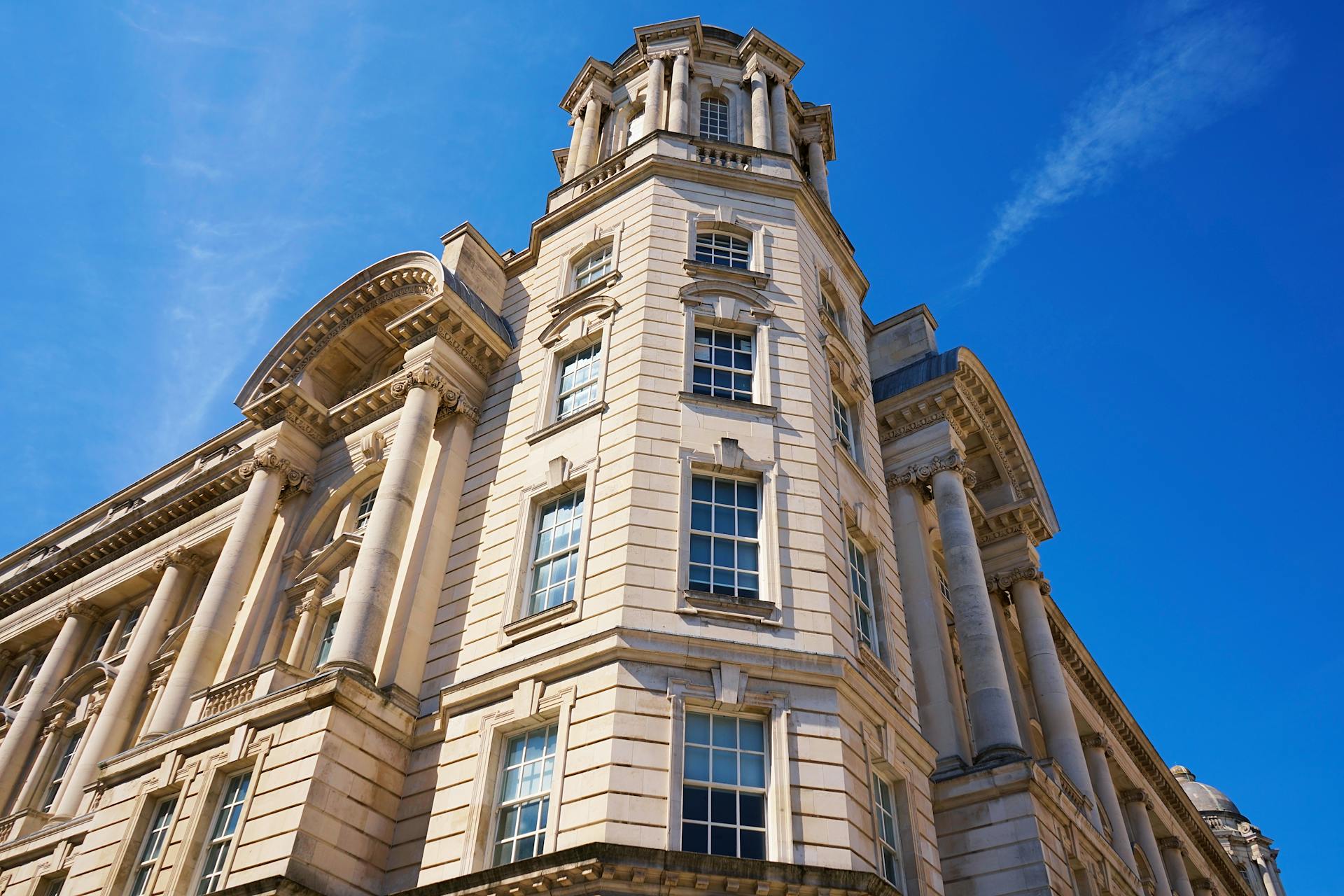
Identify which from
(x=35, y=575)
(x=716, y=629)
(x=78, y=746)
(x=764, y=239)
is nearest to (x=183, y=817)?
(x=716, y=629)

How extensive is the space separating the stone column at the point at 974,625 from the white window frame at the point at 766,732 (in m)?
7.30

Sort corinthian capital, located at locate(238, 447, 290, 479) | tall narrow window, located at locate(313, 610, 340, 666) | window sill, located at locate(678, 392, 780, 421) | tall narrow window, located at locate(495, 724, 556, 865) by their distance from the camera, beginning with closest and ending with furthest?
tall narrow window, located at locate(495, 724, 556, 865)
window sill, located at locate(678, 392, 780, 421)
tall narrow window, located at locate(313, 610, 340, 666)
corinthian capital, located at locate(238, 447, 290, 479)

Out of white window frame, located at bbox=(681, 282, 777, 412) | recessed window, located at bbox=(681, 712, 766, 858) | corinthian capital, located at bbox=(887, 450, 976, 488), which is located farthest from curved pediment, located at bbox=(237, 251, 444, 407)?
recessed window, located at bbox=(681, 712, 766, 858)

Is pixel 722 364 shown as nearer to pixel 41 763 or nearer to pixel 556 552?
pixel 556 552

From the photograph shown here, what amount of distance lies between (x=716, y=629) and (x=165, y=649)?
19948mm

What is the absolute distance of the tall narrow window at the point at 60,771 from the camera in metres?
31.0

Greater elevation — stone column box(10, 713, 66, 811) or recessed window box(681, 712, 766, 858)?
stone column box(10, 713, 66, 811)

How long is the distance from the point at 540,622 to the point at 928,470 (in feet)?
42.7

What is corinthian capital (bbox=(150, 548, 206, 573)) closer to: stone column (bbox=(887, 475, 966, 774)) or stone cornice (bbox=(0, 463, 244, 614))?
stone cornice (bbox=(0, 463, 244, 614))

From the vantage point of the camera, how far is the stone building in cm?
1800

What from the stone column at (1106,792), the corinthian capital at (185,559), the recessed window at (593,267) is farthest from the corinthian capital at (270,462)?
the stone column at (1106,792)

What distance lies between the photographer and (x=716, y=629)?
1930 centimetres

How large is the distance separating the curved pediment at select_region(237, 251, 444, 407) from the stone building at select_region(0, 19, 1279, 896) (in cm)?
13

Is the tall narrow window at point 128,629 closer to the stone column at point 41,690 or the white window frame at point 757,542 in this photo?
the stone column at point 41,690
